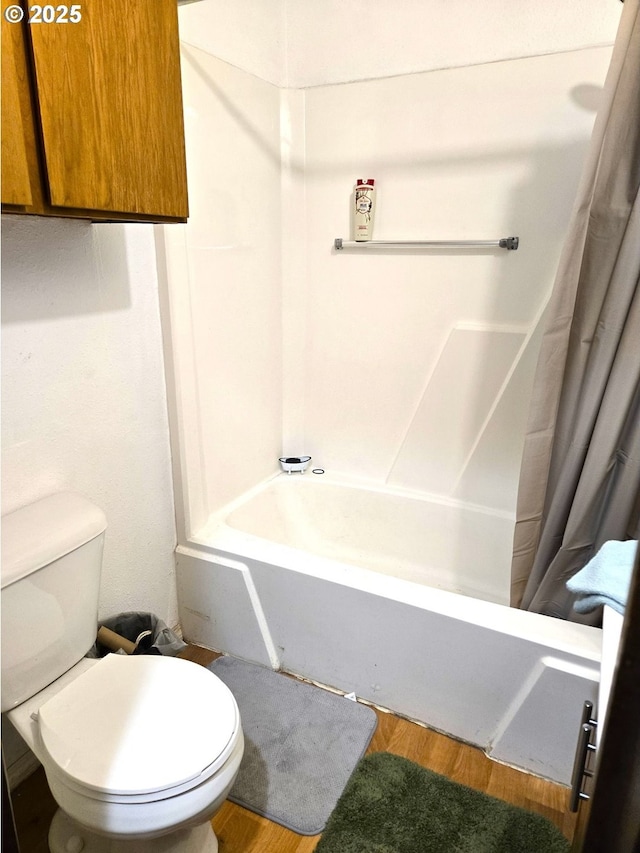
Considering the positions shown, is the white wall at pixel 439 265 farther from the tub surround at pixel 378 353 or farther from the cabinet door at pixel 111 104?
the cabinet door at pixel 111 104

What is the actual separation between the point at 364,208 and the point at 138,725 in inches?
71.6

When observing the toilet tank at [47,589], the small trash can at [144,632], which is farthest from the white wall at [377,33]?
the small trash can at [144,632]

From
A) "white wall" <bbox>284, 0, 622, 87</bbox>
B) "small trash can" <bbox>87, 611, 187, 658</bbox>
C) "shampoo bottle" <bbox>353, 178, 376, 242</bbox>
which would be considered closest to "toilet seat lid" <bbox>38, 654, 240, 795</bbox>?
"small trash can" <bbox>87, 611, 187, 658</bbox>

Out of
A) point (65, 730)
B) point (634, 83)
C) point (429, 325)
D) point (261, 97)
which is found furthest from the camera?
point (429, 325)

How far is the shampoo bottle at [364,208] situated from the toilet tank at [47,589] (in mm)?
1417

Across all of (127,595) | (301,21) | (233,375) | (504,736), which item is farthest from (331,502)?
(301,21)

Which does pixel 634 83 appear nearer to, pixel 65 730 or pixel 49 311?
pixel 49 311

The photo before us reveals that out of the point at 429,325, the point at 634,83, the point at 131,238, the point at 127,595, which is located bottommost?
the point at 127,595

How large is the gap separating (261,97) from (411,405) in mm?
1288

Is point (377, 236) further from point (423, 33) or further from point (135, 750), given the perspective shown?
point (135, 750)

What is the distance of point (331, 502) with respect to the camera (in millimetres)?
2379

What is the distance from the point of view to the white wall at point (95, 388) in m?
1.33

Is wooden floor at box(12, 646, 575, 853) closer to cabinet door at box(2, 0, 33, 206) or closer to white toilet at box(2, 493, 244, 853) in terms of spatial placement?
white toilet at box(2, 493, 244, 853)

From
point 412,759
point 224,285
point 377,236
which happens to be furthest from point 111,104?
point 412,759
